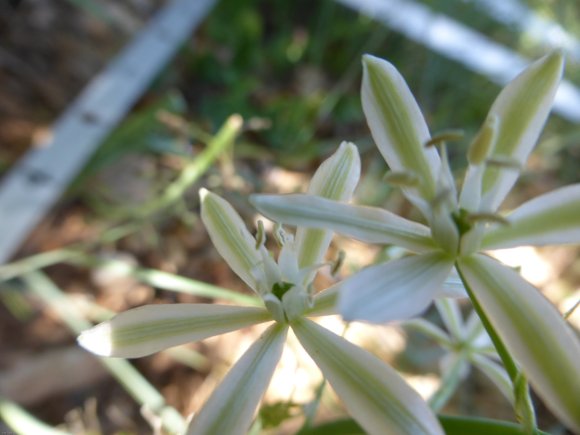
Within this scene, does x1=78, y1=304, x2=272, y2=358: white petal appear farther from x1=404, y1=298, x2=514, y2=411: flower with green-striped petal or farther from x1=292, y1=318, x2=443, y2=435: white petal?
x1=404, y1=298, x2=514, y2=411: flower with green-striped petal

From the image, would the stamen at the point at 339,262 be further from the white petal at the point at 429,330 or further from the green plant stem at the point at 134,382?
the green plant stem at the point at 134,382

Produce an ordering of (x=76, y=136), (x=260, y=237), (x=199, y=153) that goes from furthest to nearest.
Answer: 1. (x=199, y=153)
2. (x=76, y=136)
3. (x=260, y=237)

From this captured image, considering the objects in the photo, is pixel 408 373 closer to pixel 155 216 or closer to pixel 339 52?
pixel 155 216

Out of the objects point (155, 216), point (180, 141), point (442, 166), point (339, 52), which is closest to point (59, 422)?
point (155, 216)

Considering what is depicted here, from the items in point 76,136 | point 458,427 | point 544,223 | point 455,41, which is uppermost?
point 455,41

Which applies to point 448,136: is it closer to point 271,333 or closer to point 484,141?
point 484,141

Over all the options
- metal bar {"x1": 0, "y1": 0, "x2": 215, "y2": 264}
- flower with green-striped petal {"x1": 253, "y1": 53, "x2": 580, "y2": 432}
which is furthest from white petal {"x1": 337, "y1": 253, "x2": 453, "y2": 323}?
metal bar {"x1": 0, "y1": 0, "x2": 215, "y2": 264}

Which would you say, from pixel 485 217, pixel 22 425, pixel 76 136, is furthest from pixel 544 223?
pixel 76 136
